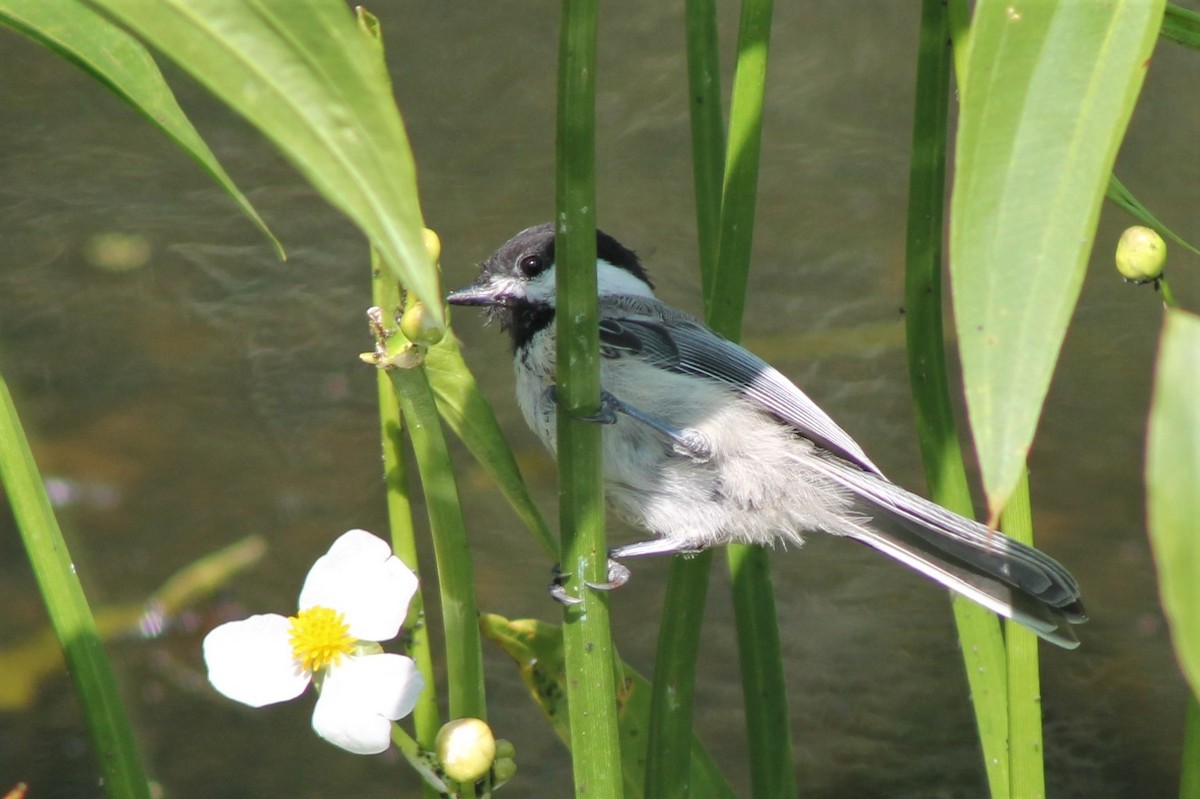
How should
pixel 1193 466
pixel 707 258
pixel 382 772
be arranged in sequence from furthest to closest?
pixel 382 772
pixel 707 258
pixel 1193 466

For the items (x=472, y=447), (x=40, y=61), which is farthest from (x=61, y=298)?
(x=472, y=447)

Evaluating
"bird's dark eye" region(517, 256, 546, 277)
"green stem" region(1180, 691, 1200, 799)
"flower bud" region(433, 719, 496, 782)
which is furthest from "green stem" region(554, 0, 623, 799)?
"bird's dark eye" region(517, 256, 546, 277)

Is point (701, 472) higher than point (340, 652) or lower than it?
higher

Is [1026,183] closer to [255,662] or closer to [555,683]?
[255,662]

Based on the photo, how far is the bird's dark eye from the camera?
4.71 feet

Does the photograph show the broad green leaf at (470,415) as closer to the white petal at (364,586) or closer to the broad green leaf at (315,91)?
the white petal at (364,586)

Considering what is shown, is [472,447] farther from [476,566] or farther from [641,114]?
[641,114]

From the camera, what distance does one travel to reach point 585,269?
2.55ft

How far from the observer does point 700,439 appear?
132 cm

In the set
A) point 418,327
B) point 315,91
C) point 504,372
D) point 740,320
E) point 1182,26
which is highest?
point 504,372

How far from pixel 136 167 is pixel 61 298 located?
0.74ft

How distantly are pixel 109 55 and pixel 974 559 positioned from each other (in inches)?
33.0

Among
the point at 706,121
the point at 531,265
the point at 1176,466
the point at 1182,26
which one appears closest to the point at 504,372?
the point at 531,265

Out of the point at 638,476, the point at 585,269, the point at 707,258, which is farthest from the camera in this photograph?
the point at 638,476
